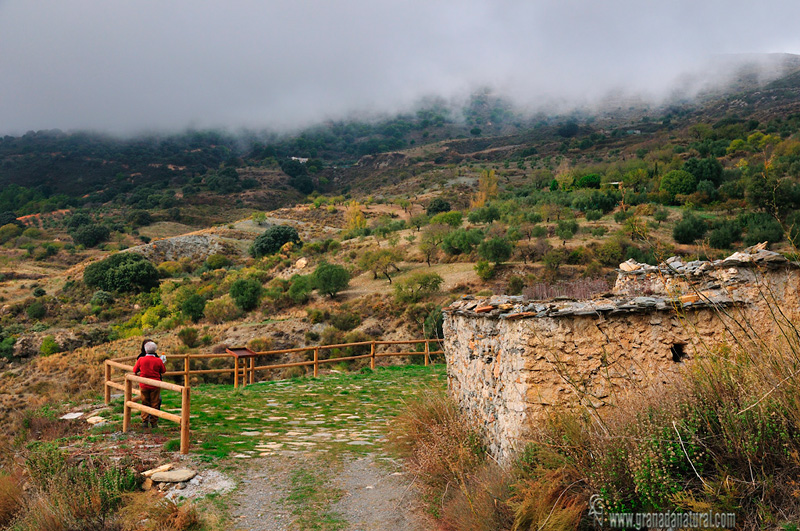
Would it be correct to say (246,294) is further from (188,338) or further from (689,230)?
(689,230)

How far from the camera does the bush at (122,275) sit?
54156mm

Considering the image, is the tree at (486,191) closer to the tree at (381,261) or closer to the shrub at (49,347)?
the tree at (381,261)

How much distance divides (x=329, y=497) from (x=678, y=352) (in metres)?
4.34

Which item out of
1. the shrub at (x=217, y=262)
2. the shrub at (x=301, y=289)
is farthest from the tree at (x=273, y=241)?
the shrub at (x=301, y=289)

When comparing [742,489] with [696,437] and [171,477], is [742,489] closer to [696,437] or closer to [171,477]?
[696,437]

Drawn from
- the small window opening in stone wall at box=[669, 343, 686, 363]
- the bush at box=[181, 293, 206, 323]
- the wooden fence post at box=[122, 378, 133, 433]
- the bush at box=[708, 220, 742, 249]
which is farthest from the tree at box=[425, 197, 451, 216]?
the small window opening in stone wall at box=[669, 343, 686, 363]

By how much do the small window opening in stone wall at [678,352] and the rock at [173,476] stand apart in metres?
6.05

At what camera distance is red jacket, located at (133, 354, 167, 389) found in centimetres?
955

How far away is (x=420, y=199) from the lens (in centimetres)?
8250

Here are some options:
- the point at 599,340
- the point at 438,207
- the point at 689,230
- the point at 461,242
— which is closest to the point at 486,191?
the point at 438,207

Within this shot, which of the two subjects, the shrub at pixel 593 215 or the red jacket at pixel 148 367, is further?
the shrub at pixel 593 215

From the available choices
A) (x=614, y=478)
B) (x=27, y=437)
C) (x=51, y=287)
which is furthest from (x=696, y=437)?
(x=51, y=287)

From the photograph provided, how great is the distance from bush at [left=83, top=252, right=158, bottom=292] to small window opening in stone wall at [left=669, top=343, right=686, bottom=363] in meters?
56.5

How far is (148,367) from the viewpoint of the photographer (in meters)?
9.58
